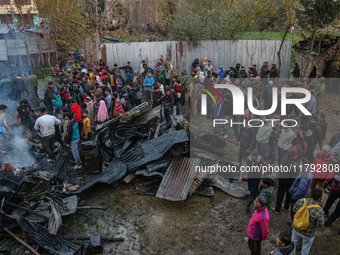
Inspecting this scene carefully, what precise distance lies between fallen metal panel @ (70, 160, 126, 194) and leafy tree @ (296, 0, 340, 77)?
9267 millimetres

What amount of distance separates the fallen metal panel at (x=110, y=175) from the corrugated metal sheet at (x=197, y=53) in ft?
33.9

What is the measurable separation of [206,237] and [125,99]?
6.14 meters

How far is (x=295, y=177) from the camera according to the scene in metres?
6.19

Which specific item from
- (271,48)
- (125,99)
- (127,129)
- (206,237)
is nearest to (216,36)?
(271,48)

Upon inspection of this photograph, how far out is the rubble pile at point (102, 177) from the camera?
544 centimetres

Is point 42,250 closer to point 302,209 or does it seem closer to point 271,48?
point 302,209

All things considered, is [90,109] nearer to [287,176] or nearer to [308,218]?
[287,176]

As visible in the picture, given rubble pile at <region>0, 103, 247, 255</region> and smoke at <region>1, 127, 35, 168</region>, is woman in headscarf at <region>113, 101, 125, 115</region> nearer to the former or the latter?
rubble pile at <region>0, 103, 247, 255</region>

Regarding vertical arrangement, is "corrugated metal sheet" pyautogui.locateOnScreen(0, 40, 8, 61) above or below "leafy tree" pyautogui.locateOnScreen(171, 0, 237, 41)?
below

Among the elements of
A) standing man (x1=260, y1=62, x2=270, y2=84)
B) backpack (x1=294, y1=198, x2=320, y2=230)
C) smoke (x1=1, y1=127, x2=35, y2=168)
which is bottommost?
Result: smoke (x1=1, y1=127, x2=35, y2=168)

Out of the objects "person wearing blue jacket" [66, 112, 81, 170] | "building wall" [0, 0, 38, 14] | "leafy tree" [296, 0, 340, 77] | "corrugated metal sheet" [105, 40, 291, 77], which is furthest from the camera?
"building wall" [0, 0, 38, 14]

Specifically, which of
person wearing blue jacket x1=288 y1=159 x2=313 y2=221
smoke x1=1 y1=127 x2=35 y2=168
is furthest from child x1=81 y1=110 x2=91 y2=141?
person wearing blue jacket x1=288 y1=159 x2=313 y2=221

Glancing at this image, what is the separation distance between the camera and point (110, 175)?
7.45 m

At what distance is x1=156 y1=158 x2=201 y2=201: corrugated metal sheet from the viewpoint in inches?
270
